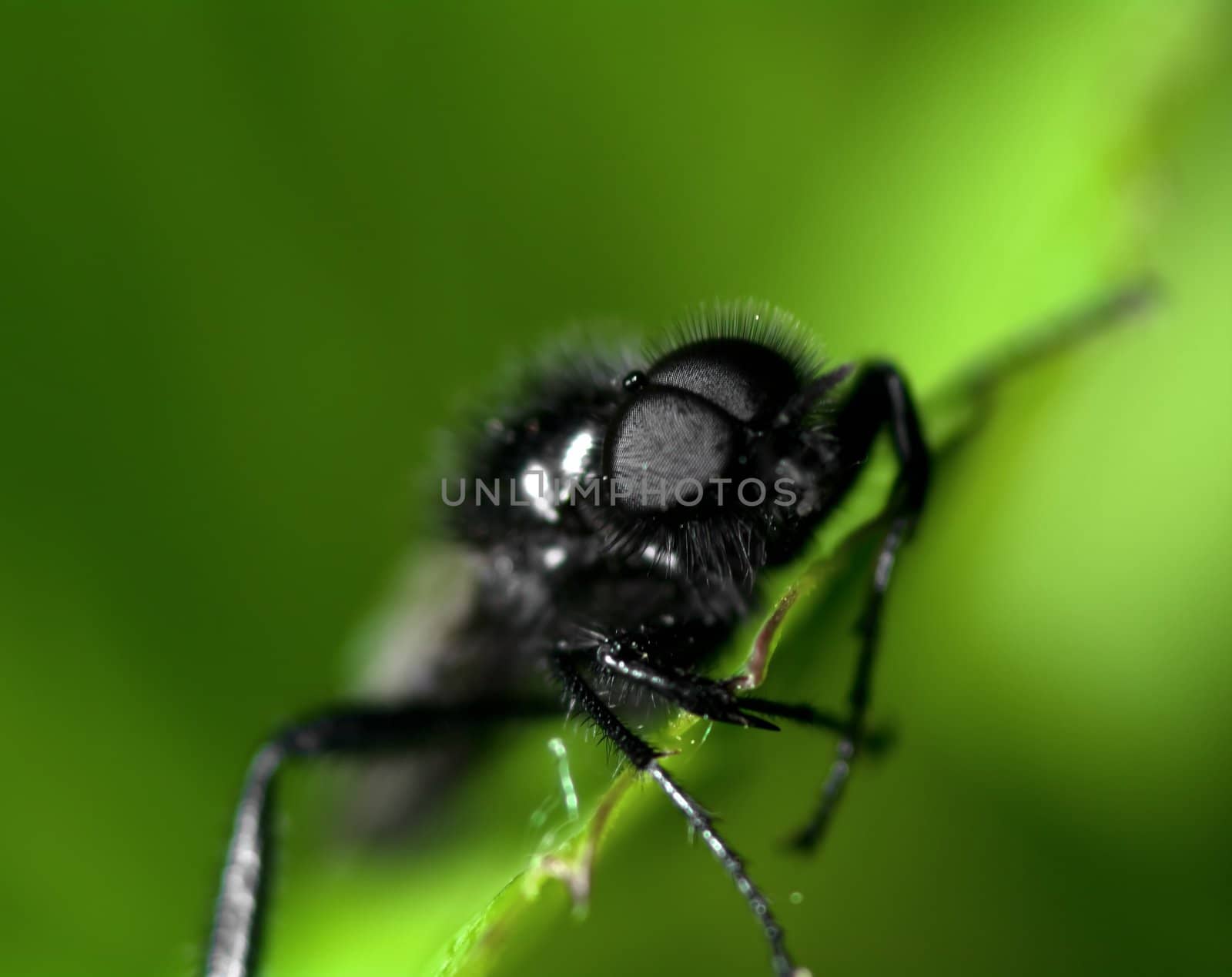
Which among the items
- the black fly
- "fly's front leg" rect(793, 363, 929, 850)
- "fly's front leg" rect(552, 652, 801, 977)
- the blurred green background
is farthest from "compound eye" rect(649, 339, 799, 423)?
"fly's front leg" rect(552, 652, 801, 977)

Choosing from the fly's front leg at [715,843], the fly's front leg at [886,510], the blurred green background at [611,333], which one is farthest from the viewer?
the blurred green background at [611,333]

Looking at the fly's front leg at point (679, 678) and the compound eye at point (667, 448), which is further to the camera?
the compound eye at point (667, 448)

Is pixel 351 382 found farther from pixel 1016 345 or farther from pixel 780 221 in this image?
pixel 1016 345

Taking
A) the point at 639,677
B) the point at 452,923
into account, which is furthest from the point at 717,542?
the point at 452,923

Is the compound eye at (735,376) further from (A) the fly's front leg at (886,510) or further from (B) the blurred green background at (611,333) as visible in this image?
(B) the blurred green background at (611,333)

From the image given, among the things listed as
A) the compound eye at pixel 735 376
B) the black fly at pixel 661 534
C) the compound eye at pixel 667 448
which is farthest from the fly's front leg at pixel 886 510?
the compound eye at pixel 667 448

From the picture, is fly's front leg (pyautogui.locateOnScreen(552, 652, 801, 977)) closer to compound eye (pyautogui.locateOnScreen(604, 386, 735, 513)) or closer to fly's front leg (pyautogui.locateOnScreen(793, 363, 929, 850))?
fly's front leg (pyautogui.locateOnScreen(793, 363, 929, 850))

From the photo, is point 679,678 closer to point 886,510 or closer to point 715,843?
point 715,843
